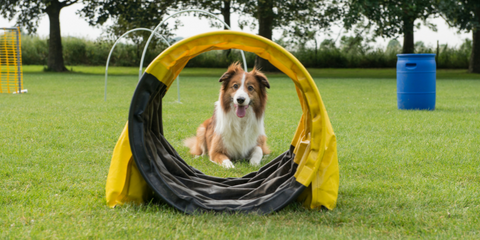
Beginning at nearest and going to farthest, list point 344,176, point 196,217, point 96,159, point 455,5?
point 196,217, point 344,176, point 96,159, point 455,5

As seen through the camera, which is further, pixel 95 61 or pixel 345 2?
pixel 95 61

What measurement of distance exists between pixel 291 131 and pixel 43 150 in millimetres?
3430

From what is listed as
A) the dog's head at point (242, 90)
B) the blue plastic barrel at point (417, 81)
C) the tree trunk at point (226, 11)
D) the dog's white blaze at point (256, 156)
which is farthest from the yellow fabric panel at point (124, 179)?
the tree trunk at point (226, 11)

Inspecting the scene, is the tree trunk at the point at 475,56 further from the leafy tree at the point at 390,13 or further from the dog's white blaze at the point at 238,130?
the dog's white blaze at the point at 238,130

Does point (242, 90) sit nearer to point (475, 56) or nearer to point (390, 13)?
point (390, 13)

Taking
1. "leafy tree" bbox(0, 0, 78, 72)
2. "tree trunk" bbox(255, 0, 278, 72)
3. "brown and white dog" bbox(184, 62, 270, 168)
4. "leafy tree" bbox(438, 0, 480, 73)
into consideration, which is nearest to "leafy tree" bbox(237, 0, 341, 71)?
"tree trunk" bbox(255, 0, 278, 72)

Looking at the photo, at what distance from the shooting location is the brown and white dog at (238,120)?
4176 millimetres

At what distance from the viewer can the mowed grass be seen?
2490 millimetres

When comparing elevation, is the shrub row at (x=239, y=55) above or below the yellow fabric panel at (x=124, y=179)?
above

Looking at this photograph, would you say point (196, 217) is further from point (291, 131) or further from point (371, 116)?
point (371, 116)

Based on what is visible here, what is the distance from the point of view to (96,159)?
4336mm

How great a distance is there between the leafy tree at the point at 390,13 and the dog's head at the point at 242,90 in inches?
557

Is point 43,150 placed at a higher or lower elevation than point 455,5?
lower

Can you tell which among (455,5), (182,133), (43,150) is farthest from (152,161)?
(455,5)
